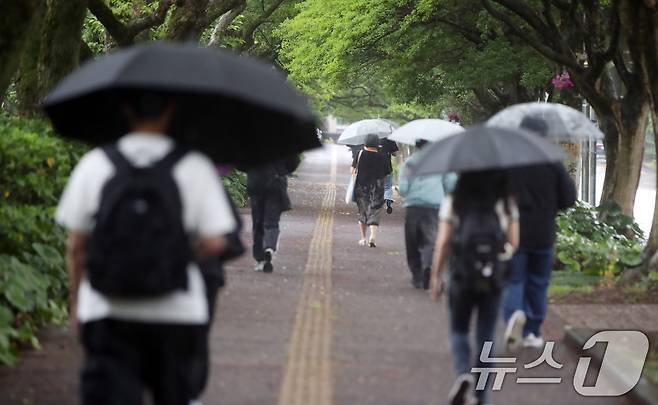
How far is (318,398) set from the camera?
7.92 metres

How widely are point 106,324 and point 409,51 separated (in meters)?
22.9

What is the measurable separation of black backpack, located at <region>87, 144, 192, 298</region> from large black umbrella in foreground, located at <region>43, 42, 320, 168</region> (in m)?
0.36

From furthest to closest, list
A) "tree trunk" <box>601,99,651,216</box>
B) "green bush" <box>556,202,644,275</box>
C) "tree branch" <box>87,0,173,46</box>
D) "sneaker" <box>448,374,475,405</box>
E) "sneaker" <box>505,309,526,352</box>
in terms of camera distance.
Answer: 1. "tree trunk" <box>601,99,651,216</box>
2. "tree branch" <box>87,0,173,46</box>
3. "green bush" <box>556,202,644,275</box>
4. "sneaker" <box>505,309,526,352</box>
5. "sneaker" <box>448,374,475,405</box>

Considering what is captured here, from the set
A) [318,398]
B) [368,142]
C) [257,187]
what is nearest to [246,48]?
[368,142]

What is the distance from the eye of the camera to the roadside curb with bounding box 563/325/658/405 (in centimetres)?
777

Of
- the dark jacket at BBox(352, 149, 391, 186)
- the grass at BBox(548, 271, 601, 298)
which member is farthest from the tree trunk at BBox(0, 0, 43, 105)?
the dark jacket at BBox(352, 149, 391, 186)

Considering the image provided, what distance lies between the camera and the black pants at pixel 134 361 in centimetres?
507

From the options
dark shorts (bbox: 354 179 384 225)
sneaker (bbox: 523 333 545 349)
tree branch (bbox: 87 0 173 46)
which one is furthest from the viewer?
tree branch (bbox: 87 0 173 46)

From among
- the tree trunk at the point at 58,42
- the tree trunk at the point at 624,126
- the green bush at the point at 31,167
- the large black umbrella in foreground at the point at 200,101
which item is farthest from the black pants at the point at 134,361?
the tree trunk at the point at 624,126

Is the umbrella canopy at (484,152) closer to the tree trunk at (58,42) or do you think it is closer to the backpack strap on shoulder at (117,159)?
the backpack strap on shoulder at (117,159)

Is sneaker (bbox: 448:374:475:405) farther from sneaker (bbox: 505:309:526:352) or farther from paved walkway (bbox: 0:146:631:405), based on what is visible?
sneaker (bbox: 505:309:526:352)

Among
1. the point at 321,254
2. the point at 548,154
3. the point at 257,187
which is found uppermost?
the point at 548,154

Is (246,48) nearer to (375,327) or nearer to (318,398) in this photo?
(375,327)

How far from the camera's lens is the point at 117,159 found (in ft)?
16.7
